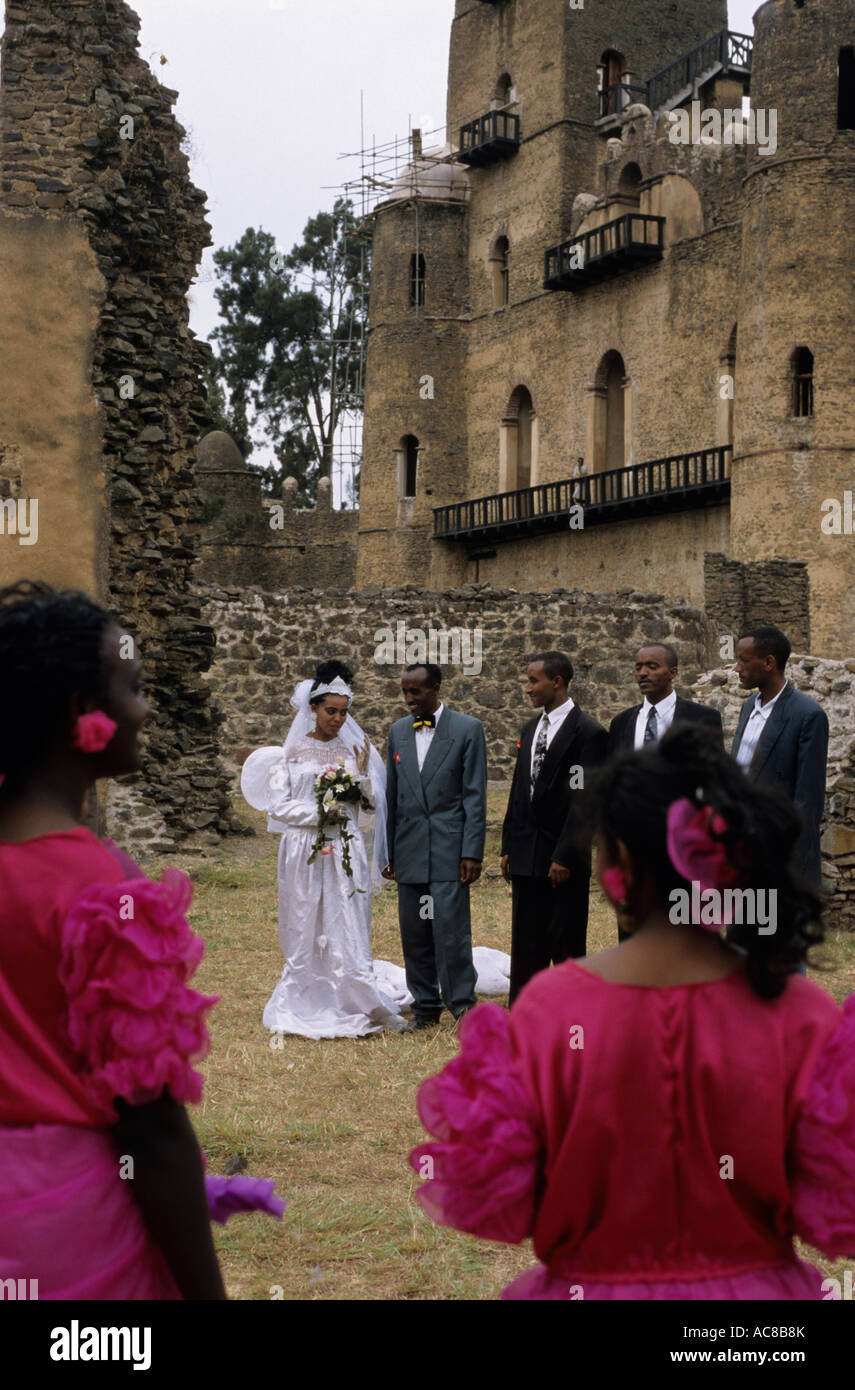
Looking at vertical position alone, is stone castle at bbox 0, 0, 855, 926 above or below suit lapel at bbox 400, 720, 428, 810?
above

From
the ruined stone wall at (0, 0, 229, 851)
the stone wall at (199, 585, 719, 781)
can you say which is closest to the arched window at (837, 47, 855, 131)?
the stone wall at (199, 585, 719, 781)

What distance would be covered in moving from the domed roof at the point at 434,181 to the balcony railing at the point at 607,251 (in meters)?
6.21

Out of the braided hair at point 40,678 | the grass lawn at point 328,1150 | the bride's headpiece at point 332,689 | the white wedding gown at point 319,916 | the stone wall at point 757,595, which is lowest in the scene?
the grass lawn at point 328,1150

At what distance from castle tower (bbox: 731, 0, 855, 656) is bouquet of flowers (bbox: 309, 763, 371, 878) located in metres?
19.7

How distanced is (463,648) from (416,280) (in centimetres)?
2140

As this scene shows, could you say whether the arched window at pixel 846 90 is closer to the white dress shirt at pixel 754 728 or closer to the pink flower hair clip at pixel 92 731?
the white dress shirt at pixel 754 728

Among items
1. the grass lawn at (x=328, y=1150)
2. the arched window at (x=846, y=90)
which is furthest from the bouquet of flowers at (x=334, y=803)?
the arched window at (x=846, y=90)

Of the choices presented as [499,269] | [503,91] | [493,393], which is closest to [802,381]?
[493,393]

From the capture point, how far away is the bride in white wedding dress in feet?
25.7

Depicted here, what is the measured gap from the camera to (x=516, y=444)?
3884 cm

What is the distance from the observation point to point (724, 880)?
211 centimetres

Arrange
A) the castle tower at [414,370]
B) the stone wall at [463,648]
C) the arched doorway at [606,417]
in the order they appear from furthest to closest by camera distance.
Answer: the castle tower at [414,370]
the arched doorway at [606,417]
the stone wall at [463,648]

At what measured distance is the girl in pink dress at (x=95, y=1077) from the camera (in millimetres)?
2121

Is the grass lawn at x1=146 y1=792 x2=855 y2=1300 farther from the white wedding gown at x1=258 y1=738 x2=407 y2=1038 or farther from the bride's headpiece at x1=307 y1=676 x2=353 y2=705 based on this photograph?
the bride's headpiece at x1=307 y1=676 x2=353 y2=705
